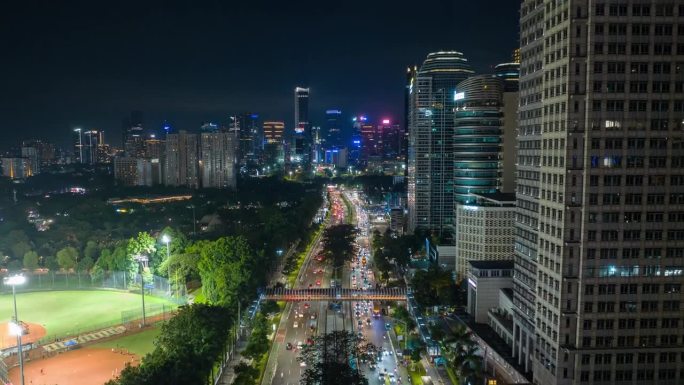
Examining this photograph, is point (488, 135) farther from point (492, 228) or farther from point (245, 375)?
point (245, 375)

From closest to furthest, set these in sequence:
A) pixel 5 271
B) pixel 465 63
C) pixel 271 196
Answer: pixel 5 271
pixel 465 63
pixel 271 196

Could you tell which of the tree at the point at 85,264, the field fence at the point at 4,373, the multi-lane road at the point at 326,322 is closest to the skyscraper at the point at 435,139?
the multi-lane road at the point at 326,322

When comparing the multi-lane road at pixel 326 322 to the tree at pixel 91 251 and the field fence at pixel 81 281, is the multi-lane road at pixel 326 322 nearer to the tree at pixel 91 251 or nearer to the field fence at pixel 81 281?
the field fence at pixel 81 281

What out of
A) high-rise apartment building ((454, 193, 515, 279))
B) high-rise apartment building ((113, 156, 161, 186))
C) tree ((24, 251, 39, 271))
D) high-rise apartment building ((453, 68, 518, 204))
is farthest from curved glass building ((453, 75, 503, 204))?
high-rise apartment building ((113, 156, 161, 186))

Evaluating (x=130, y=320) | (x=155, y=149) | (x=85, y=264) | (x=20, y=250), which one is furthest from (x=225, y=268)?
(x=155, y=149)

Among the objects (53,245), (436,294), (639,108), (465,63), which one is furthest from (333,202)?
(639,108)

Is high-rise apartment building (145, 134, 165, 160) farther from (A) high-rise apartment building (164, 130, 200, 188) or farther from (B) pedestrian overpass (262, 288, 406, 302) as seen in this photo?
(B) pedestrian overpass (262, 288, 406, 302)

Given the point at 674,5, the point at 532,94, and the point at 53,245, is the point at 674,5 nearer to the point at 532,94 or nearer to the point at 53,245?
the point at 532,94
